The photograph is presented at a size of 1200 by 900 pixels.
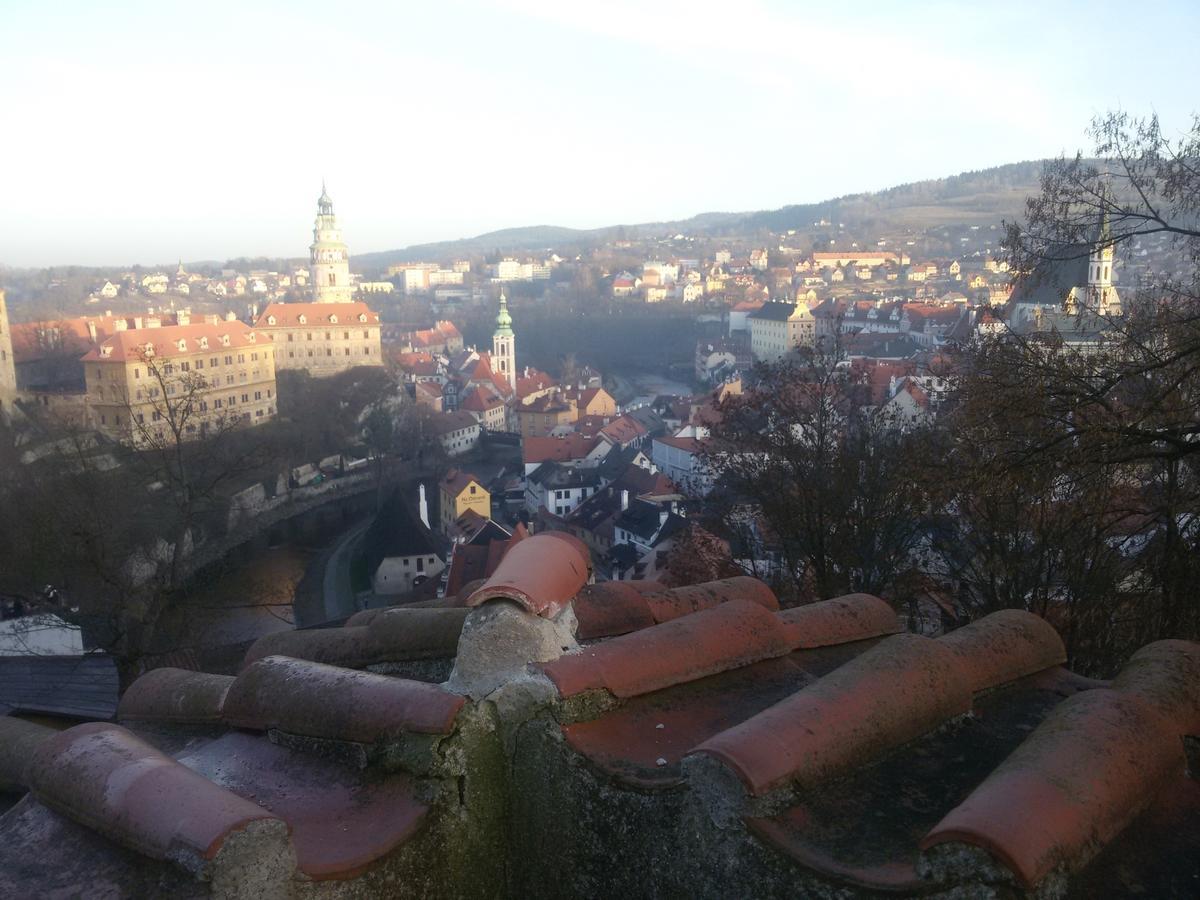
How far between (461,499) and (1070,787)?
35002 mm

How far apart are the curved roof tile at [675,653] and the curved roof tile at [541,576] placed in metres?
0.23

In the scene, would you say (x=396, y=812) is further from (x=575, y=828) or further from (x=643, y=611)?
(x=643, y=611)

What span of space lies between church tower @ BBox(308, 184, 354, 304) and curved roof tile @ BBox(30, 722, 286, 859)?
8565 centimetres

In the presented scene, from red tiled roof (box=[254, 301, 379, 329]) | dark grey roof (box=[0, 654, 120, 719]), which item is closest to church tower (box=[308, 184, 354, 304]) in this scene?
red tiled roof (box=[254, 301, 379, 329])

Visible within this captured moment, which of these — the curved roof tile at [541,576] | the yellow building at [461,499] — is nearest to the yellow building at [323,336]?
the yellow building at [461,499]

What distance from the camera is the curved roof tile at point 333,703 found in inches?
107

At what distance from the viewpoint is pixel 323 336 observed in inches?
2584

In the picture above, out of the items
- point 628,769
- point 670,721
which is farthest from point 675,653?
point 628,769

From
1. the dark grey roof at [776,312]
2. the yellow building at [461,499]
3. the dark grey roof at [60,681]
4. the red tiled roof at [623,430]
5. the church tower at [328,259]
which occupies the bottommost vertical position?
the yellow building at [461,499]

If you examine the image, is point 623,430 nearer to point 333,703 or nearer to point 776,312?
point 776,312

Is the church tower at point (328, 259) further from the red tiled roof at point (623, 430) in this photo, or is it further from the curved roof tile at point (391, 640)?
the curved roof tile at point (391, 640)

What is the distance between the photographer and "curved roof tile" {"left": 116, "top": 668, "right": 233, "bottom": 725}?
335 cm

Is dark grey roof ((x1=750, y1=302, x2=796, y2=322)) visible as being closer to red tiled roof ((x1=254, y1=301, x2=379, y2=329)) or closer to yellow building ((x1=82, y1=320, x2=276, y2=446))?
red tiled roof ((x1=254, y1=301, x2=379, y2=329))

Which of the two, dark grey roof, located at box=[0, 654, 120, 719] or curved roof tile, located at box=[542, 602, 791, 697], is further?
dark grey roof, located at box=[0, 654, 120, 719]
